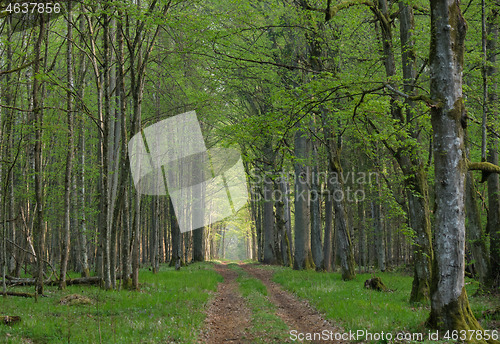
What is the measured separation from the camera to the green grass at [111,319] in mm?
6438

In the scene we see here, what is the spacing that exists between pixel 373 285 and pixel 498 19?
401 inches

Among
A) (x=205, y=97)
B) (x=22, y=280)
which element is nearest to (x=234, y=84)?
(x=205, y=97)

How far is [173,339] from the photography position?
679 centimetres

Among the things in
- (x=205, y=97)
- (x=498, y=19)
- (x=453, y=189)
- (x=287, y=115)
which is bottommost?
(x=453, y=189)

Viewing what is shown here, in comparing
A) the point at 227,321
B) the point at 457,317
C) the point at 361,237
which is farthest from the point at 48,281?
the point at 361,237

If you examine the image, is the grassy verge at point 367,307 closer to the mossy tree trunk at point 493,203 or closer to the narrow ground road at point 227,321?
the mossy tree trunk at point 493,203

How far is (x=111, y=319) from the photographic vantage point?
26.5 feet

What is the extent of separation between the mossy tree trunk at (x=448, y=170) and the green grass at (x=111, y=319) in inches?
188

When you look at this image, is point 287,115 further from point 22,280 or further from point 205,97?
point 22,280

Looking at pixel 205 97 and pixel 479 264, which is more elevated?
pixel 205 97

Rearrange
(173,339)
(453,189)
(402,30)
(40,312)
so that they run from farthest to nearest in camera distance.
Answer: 1. (402,30)
2. (40,312)
3. (173,339)
4. (453,189)
